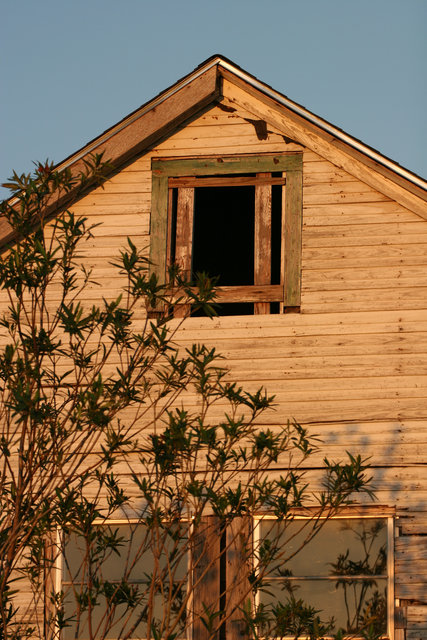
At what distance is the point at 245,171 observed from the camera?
1180 cm

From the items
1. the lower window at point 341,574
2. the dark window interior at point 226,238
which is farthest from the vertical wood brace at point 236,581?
the dark window interior at point 226,238

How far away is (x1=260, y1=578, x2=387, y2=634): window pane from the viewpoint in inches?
396

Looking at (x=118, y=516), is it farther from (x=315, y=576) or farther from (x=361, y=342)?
(x=361, y=342)

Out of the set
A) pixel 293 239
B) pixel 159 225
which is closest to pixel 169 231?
pixel 159 225

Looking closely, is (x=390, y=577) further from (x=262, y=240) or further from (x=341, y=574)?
(x=262, y=240)

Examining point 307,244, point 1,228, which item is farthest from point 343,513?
point 1,228

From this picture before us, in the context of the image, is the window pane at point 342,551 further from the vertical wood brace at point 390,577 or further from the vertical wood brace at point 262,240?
the vertical wood brace at point 262,240

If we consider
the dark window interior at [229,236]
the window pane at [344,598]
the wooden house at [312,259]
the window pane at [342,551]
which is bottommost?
the window pane at [344,598]

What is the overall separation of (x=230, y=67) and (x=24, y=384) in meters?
5.31

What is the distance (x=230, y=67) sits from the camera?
465 inches

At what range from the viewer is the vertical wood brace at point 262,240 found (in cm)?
1145

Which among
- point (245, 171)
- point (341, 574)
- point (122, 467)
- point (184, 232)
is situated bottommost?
point (341, 574)

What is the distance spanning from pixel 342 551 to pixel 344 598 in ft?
1.49

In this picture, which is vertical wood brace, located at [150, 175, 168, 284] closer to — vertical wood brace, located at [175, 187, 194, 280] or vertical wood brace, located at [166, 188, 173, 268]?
vertical wood brace, located at [166, 188, 173, 268]
